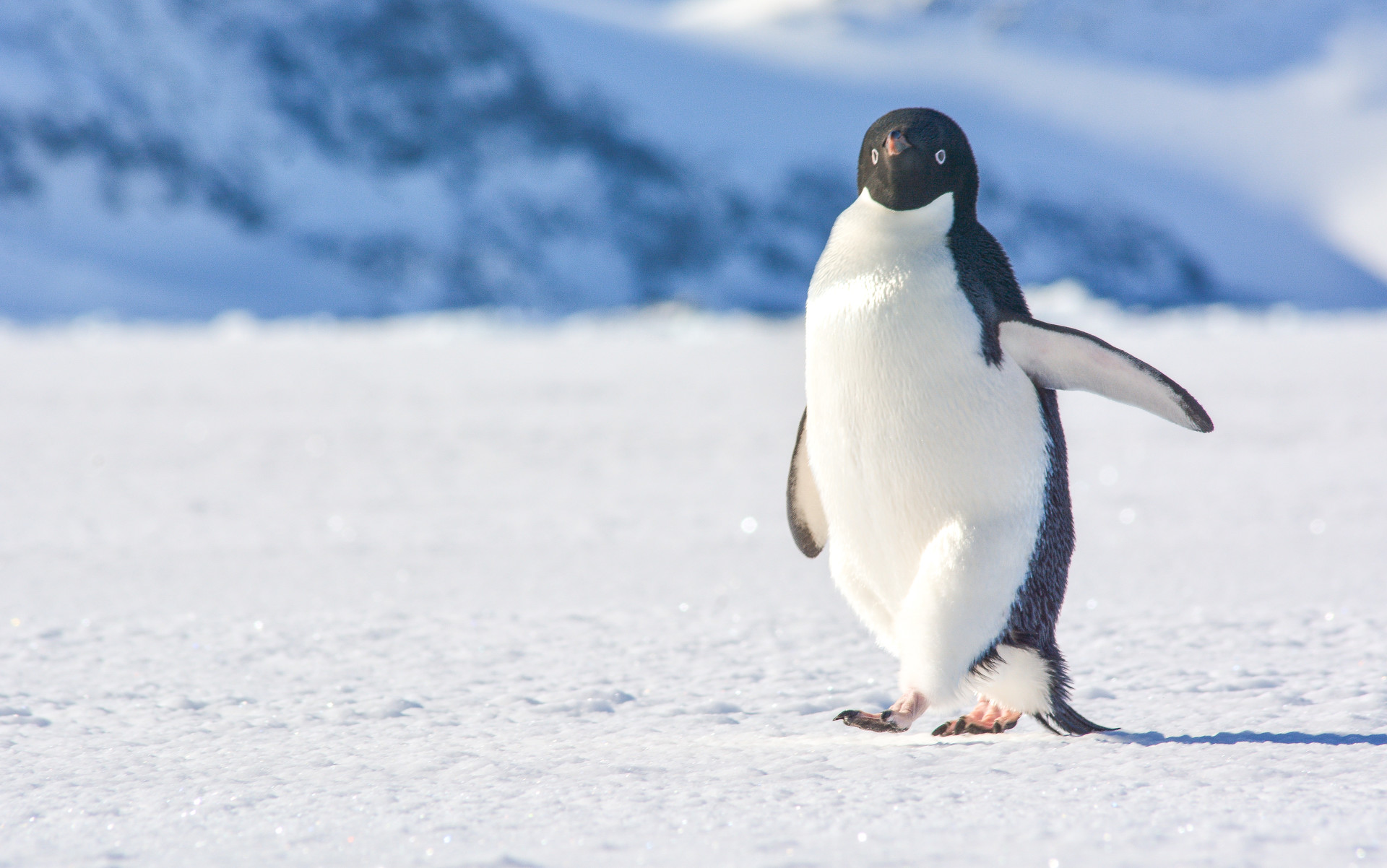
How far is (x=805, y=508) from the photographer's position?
1901 millimetres

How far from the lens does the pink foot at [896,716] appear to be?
1560 mm

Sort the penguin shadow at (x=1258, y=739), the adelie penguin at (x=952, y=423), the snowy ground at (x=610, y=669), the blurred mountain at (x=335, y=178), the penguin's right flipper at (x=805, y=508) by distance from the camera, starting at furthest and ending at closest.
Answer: the blurred mountain at (x=335, y=178), the penguin's right flipper at (x=805, y=508), the adelie penguin at (x=952, y=423), the penguin shadow at (x=1258, y=739), the snowy ground at (x=610, y=669)

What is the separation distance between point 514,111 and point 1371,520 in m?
102

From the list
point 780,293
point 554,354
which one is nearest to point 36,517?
point 554,354

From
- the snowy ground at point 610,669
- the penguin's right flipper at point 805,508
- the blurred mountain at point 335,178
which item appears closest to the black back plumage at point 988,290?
the snowy ground at point 610,669

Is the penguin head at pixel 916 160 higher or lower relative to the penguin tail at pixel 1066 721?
higher

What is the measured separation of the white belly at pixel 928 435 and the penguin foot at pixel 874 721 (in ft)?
0.30

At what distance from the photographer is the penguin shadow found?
148 cm

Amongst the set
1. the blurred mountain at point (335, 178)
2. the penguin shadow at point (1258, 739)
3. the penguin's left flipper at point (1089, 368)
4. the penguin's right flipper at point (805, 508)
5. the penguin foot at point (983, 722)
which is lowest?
the penguin shadow at point (1258, 739)

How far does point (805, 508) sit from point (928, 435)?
33 cm

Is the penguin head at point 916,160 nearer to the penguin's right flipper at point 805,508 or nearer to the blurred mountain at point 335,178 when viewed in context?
the penguin's right flipper at point 805,508

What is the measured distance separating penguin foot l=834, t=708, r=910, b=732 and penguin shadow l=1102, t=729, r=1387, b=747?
0.91ft

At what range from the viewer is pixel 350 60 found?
99.7 m

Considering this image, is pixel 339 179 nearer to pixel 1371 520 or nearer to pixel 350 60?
pixel 350 60
